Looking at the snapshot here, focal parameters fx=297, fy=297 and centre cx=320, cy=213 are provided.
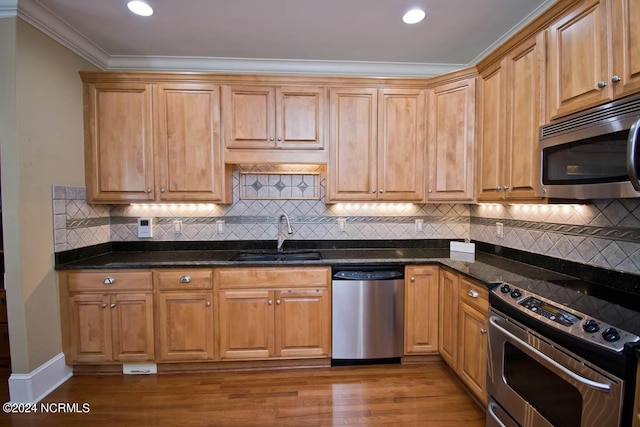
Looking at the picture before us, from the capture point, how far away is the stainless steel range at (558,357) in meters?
1.12

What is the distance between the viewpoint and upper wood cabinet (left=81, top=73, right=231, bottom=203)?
260 cm

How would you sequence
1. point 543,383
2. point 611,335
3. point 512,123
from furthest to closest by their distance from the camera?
point 512,123 → point 543,383 → point 611,335

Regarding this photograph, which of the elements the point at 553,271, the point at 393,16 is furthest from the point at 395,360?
the point at 393,16

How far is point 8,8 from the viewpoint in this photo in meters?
1.98

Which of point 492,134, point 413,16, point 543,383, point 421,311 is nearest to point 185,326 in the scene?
point 421,311

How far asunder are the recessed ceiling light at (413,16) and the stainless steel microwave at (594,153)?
3.92ft

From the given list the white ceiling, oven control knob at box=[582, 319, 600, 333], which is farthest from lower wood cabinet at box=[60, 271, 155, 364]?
oven control knob at box=[582, 319, 600, 333]

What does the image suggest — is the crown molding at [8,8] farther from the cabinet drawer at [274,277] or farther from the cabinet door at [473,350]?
the cabinet door at [473,350]

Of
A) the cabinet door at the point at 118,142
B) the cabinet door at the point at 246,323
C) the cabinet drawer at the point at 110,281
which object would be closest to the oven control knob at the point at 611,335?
the cabinet door at the point at 246,323

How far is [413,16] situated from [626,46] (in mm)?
1320

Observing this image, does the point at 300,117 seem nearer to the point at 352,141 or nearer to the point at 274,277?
the point at 352,141

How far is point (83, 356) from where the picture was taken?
7.93 feet

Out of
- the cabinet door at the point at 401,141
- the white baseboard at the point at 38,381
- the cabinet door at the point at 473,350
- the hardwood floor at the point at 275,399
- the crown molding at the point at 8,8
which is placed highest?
the crown molding at the point at 8,8

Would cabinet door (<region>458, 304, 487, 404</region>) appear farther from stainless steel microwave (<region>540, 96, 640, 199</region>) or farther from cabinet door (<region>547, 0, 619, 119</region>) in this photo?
cabinet door (<region>547, 0, 619, 119</region>)
